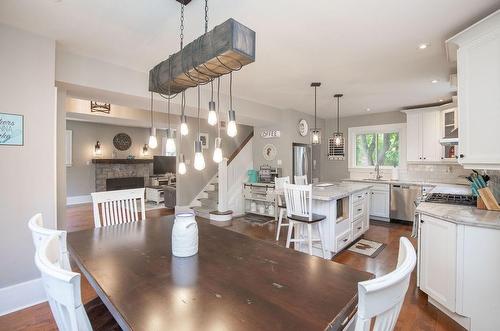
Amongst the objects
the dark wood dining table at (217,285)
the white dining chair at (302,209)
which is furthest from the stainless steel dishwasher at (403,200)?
the dark wood dining table at (217,285)

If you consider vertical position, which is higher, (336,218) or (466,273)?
(336,218)

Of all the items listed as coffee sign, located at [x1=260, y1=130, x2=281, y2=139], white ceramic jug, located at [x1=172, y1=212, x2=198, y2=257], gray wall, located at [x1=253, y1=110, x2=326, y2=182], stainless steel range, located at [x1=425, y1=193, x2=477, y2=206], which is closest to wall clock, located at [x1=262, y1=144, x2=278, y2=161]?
gray wall, located at [x1=253, y1=110, x2=326, y2=182]

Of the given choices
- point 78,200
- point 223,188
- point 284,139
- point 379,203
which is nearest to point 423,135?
point 379,203

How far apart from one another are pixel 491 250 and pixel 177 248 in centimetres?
224

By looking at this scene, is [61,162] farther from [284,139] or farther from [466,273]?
[466,273]

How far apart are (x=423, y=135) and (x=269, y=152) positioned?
3241mm

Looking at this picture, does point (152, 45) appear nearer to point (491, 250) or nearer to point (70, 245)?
point (70, 245)

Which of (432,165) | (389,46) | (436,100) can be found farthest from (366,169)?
(389,46)

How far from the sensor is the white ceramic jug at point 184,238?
4.91 feet

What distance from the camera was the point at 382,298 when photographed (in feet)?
2.32

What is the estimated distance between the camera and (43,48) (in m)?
2.38

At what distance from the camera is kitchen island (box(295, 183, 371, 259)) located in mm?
3230

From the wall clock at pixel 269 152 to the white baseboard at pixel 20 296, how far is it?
14.3ft

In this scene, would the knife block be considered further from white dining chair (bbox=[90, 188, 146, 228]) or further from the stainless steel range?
white dining chair (bbox=[90, 188, 146, 228])
